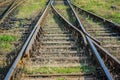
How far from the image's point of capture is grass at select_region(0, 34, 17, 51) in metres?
9.62

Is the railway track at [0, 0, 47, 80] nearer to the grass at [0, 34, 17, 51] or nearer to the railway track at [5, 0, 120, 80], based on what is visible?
the grass at [0, 34, 17, 51]

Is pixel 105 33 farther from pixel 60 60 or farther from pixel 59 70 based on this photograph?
pixel 59 70

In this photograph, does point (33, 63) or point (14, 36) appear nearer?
point (33, 63)

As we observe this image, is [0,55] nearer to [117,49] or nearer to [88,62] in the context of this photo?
[88,62]

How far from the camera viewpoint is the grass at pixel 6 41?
9625 millimetres

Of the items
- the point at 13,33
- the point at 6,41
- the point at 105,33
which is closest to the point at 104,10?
the point at 105,33

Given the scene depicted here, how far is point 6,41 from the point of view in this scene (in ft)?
33.9

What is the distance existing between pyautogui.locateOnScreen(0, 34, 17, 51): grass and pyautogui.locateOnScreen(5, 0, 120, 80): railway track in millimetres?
711

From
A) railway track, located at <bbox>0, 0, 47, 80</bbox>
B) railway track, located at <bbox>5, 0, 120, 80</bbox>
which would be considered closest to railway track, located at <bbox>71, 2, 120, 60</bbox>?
railway track, located at <bbox>5, 0, 120, 80</bbox>

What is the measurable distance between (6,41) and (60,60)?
2.82 meters

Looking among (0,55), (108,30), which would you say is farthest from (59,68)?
(108,30)

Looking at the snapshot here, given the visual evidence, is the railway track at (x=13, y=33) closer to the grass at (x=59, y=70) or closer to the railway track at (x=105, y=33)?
the grass at (x=59, y=70)

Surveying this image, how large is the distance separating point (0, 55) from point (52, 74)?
7.16ft

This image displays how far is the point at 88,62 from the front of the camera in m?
7.93
